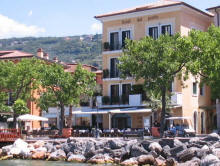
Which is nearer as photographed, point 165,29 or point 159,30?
point 165,29

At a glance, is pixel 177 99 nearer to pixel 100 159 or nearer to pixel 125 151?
pixel 125 151

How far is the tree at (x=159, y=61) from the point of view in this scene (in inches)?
1555

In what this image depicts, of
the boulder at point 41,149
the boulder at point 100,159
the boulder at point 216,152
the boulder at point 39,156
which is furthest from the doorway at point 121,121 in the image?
the boulder at point 216,152

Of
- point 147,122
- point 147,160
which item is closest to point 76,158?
point 147,160

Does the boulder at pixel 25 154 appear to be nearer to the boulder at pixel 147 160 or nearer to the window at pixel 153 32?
the boulder at pixel 147 160

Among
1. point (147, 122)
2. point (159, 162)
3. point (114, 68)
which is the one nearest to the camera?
point (159, 162)

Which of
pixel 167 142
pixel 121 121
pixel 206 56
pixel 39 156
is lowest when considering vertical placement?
pixel 39 156

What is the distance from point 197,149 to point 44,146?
49.1 ft

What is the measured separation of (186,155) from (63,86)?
64.5ft

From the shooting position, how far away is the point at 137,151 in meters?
35.8

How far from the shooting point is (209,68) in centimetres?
3816

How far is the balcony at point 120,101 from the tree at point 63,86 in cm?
388

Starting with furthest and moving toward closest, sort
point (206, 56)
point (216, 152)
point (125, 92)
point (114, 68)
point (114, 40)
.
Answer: point (114, 40) → point (114, 68) → point (125, 92) → point (206, 56) → point (216, 152)

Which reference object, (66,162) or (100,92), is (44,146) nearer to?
(66,162)
